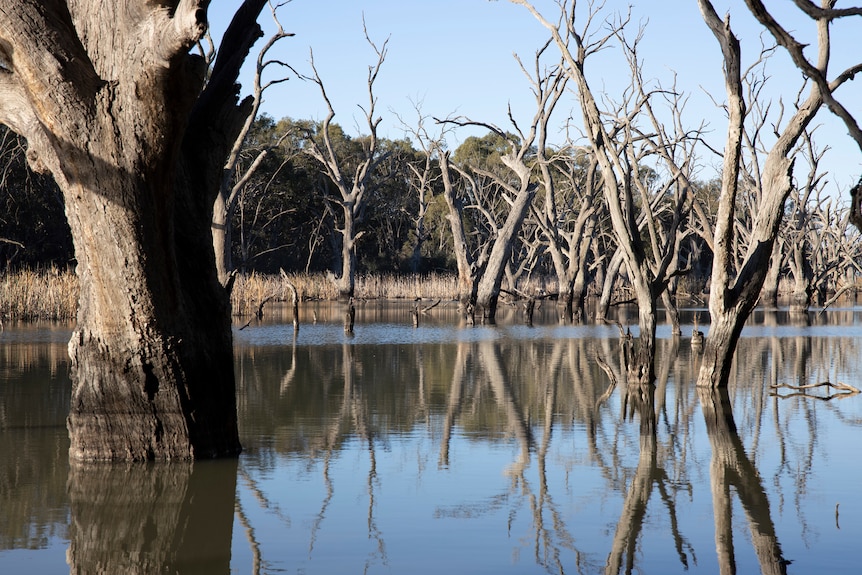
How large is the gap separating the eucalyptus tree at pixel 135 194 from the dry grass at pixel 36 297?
54.5 ft

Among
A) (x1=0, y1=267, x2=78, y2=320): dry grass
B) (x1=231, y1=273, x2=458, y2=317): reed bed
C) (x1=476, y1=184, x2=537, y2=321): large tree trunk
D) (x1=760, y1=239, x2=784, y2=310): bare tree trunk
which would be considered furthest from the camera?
(x1=231, y1=273, x2=458, y2=317): reed bed

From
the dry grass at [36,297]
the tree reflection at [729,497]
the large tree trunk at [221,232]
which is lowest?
the tree reflection at [729,497]

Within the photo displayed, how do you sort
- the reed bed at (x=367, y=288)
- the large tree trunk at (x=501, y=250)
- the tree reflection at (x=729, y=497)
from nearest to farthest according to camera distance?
1. the tree reflection at (x=729, y=497)
2. the large tree trunk at (x=501, y=250)
3. the reed bed at (x=367, y=288)

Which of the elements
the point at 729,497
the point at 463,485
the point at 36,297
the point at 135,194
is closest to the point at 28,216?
the point at 36,297

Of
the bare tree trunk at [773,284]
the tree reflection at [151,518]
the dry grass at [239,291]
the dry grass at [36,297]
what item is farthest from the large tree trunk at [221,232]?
the bare tree trunk at [773,284]

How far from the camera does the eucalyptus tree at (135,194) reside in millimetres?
6035

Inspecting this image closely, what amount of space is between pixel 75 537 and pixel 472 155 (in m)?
49.5

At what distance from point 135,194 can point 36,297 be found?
1795 cm

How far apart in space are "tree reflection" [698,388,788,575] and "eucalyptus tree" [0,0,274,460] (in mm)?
3402

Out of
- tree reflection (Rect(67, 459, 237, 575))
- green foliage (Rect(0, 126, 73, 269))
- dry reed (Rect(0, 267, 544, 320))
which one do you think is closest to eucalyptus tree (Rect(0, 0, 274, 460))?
tree reflection (Rect(67, 459, 237, 575))

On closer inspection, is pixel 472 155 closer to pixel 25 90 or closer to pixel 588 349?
pixel 588 349

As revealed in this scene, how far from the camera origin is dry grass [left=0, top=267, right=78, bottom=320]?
73.0ft

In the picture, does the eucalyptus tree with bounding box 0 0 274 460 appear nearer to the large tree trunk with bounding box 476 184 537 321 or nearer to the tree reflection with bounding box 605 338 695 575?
the tree reflection with bounding box 605 338 695 575

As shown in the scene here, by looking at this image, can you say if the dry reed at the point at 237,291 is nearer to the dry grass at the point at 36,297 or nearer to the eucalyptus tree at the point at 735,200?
the dry grass at the point at 36,297
